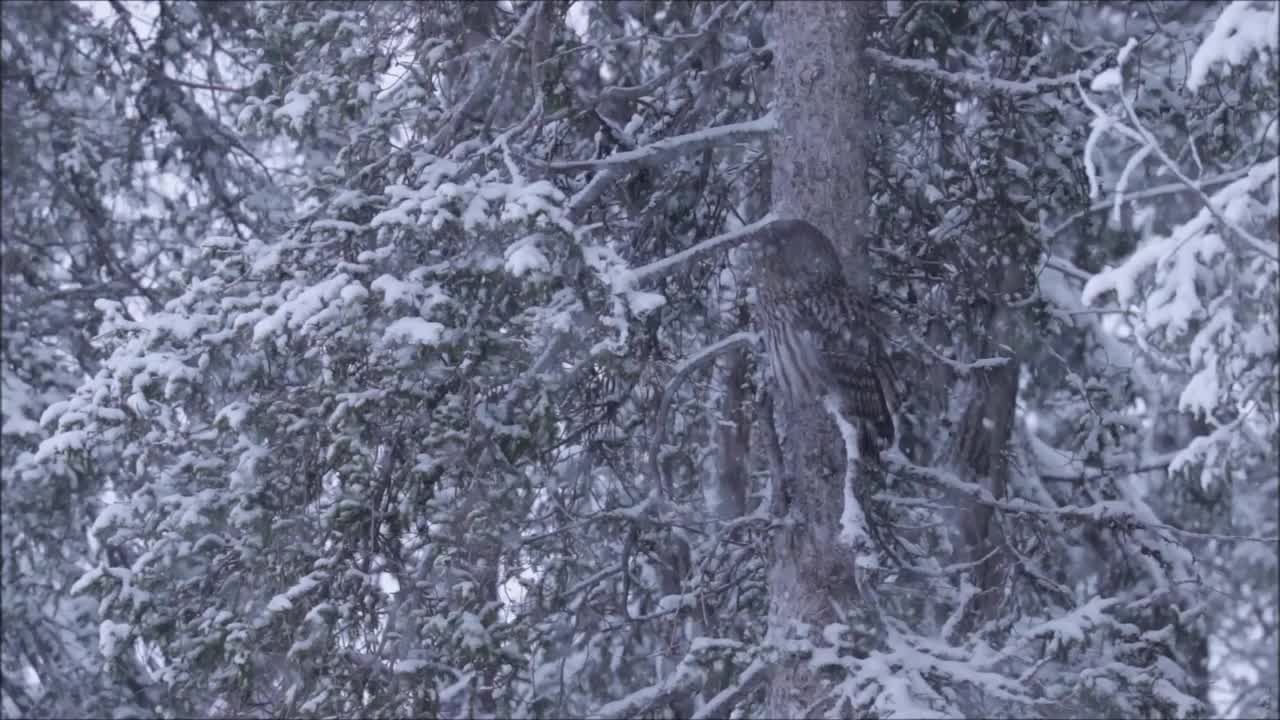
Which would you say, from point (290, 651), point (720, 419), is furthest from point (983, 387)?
point (290, 651)

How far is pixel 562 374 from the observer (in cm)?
657

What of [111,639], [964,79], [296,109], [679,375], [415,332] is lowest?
[111,639]

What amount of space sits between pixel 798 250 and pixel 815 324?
36 cm

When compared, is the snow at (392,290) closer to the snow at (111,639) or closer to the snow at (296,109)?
the snow at (296,109)

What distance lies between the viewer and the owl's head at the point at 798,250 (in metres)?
6.75

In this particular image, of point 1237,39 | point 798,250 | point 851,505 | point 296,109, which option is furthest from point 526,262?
point 1237,39

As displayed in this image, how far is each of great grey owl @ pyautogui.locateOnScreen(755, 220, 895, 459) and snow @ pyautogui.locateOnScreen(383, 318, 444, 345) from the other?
5.57 feet

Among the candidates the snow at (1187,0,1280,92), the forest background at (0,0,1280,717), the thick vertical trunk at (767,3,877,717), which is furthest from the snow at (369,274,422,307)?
the snow at (1187,0,1280,92)

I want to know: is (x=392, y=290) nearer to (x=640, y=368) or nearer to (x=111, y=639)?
(x=640, y=368)

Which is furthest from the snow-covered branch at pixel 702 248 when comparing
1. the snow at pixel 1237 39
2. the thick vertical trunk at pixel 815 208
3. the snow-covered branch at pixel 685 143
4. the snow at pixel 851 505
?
the snow at pixel 1237 39

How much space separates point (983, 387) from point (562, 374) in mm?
3051

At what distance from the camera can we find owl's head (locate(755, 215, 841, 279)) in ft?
22.1

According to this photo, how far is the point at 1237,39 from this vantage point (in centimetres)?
455

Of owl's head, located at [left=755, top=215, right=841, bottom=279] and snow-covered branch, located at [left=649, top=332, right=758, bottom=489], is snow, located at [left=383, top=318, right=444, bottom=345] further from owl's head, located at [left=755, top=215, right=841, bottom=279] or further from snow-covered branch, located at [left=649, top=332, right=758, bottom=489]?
owl's head, located at [left=755, top=215, right=841, bottom=279]
